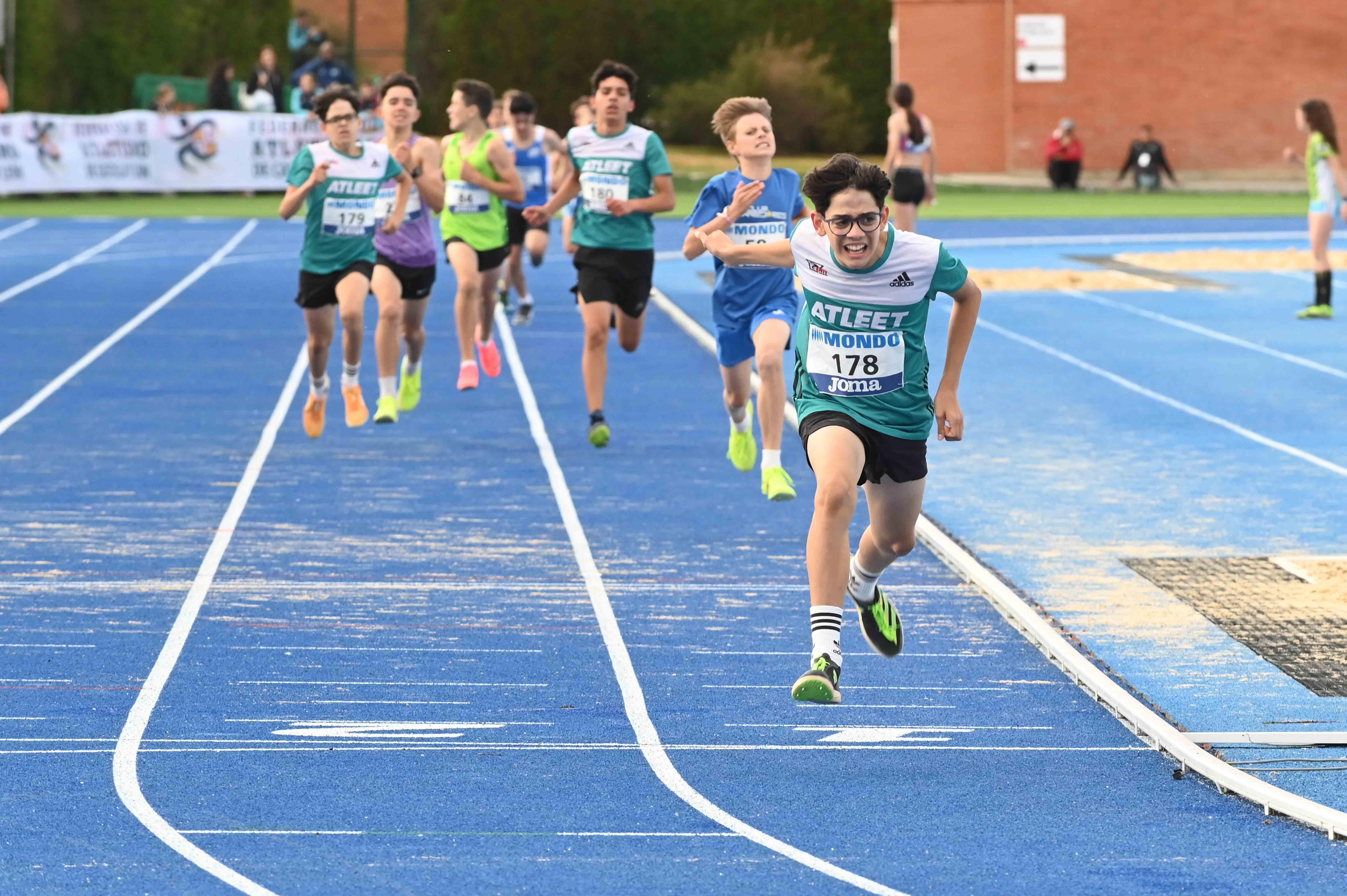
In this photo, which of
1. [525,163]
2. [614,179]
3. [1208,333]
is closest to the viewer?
[614,179]

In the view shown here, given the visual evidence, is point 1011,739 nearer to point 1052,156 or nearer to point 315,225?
point 315,225

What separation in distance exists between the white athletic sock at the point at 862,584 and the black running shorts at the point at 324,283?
5.82 meters

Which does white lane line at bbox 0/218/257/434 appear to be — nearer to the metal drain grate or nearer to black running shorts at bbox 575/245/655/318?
black running shorts at bbox 575/245/655/318

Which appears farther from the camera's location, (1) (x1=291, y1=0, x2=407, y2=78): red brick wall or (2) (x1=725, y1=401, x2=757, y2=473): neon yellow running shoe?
(1) (x1=291, y1=0, x2=407, y2=78): red brick wall

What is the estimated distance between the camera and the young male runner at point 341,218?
12.0 meters

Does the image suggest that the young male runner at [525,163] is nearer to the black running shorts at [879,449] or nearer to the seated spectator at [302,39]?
the black running shorts at [879,449]

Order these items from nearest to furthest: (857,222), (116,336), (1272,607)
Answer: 1. (857,222)
2. (1272,607)
3. (116,336)

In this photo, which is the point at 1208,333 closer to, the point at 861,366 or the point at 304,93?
the point at 861,366

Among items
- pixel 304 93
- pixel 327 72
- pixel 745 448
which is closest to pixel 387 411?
pixel 745 448

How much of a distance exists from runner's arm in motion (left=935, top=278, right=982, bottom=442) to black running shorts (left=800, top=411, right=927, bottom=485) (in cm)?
12

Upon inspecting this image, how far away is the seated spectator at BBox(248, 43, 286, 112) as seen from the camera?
36.5m

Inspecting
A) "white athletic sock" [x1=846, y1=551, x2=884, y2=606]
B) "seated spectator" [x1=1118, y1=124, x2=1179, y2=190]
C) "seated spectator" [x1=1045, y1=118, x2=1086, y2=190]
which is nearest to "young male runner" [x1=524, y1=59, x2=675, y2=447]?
"white athletic sock" [x1=846, y1=551, x2=884, y2=606]

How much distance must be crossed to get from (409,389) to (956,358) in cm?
772

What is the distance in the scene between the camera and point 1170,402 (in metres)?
14.8
